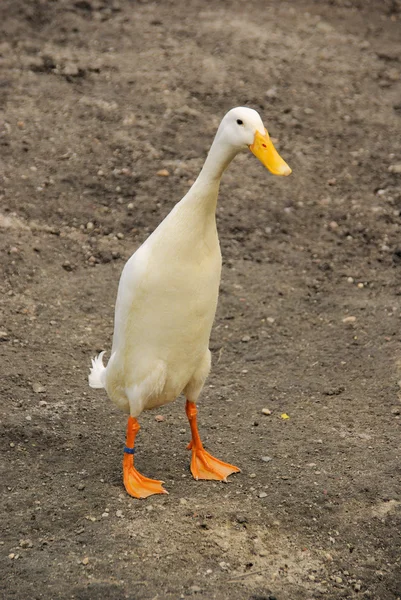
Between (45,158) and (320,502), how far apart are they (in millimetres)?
4483

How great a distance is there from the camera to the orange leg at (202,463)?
182 inches

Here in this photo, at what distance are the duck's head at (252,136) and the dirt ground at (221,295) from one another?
1829mm

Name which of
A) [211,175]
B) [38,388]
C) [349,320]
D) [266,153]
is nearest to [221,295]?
[349,320]

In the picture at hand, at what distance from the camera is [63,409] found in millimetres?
5199

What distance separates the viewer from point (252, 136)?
3.83 meters

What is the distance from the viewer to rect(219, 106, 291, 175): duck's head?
3.83m

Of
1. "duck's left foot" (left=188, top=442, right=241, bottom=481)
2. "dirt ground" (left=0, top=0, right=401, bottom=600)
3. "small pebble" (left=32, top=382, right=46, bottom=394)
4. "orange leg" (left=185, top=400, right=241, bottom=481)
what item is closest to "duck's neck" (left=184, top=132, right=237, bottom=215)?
"orange leg" (left=185, top=400, right=241, bottom=481)

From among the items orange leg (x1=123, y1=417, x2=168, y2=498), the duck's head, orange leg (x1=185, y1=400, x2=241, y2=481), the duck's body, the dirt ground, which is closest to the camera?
the duck's head

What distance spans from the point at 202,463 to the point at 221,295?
6.86ft

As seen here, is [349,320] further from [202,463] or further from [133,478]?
[133,478]

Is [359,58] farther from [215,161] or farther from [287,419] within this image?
[215,161]

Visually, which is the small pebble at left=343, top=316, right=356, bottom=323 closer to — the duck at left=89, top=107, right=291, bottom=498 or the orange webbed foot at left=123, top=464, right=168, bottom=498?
the duck at left=89, top=107, right=291, bottom=498

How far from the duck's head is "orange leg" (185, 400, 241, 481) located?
1.49 metres

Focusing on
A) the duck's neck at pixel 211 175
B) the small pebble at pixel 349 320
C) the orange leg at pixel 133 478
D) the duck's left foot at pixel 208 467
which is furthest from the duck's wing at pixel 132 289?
the small pebble at pixel 349 320
